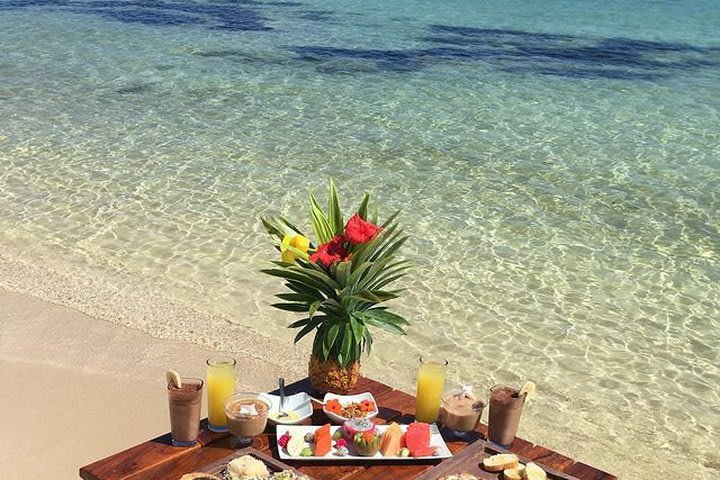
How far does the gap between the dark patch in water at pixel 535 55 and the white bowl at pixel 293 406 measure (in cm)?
1314

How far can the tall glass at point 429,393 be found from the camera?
404 centimetres

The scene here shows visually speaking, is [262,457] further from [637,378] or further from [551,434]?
[637,378]

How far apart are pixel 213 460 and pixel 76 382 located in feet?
8.53

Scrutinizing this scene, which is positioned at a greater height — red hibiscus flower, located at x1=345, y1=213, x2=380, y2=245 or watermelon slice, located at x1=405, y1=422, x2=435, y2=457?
red hibiscus flower, located at x1=345, y1=213, x2=380, y2=245

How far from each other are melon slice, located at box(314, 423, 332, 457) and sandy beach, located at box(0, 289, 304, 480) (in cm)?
183

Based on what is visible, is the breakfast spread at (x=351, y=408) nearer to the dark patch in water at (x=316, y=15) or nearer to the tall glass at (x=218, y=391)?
the tall glass at (x=218, y=391)

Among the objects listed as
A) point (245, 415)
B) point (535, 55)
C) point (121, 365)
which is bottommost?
point (121, 365)

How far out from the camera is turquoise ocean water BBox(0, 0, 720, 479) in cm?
693

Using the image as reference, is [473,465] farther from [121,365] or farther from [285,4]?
[285,4]

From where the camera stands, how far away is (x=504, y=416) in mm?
3883

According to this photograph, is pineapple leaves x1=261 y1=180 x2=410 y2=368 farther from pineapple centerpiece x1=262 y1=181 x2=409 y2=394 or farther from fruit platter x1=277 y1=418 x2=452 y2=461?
fruit platter x1=277 y1=418 x2=452 y2=461

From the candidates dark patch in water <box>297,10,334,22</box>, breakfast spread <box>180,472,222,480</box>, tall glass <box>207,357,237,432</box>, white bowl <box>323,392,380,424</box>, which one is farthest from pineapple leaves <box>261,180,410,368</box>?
dark patch in water <box>297,10,334,22</box>

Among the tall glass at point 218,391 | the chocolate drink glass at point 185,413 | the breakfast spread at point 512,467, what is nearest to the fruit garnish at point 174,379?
the chocolate drink glass at point 185,413

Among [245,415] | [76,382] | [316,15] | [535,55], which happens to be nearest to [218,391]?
[245,415]
